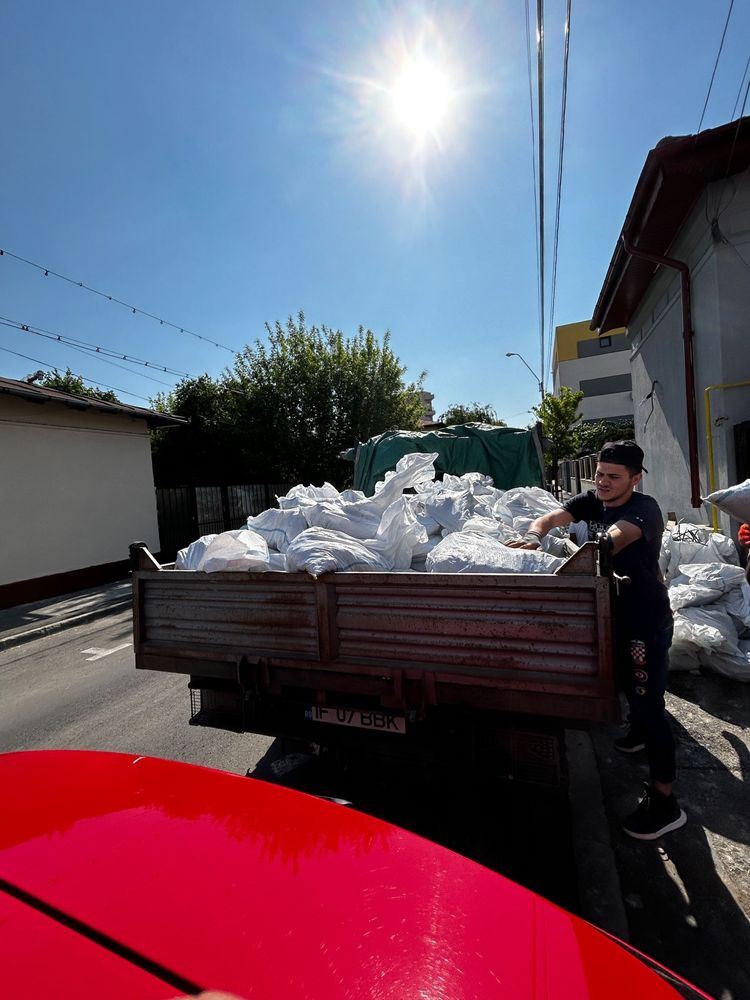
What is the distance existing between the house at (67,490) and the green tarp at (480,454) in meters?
6.61

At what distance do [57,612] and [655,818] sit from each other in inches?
356

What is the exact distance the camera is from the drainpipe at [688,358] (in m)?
6.09

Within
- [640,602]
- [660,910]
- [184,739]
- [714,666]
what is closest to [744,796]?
[660,910]

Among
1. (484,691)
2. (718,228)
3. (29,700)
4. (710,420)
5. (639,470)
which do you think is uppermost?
(718,228)

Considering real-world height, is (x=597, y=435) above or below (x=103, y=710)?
above

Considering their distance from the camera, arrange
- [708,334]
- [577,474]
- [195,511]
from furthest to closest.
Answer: [577,474] → [195,511] → [708,334]

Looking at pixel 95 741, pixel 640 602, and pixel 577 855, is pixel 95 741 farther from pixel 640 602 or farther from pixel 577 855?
pixel 640 602

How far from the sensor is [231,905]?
106 centimetres

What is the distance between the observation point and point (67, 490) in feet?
33.2

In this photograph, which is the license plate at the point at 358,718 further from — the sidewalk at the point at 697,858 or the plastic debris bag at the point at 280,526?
the sidewalk at the point at 697,858

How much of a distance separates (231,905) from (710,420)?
6.37 m

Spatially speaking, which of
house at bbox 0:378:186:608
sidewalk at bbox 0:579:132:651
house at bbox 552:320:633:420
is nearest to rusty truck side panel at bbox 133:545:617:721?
sidewalk at bbox 0:579:132:651

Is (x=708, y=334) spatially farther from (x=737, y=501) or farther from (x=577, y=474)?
(x=577, y=474)

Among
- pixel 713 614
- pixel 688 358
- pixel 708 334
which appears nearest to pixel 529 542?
pixel 713 614
